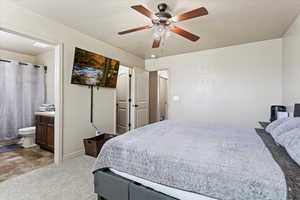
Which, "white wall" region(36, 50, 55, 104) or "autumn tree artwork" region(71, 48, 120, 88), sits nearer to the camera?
"autumn tree artwork" region(71, 48, 120, 88)

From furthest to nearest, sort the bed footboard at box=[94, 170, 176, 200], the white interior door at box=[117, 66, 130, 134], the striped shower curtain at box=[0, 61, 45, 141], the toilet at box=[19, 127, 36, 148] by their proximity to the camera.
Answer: the white interior door at box=[117, 66, 130, 134] < the striped shower curtain at box=[0, 61, 45, 141] < the toilet at box=[19, 127, 36, 148] < the bed footboard at box=[94, 170, 176, 200]

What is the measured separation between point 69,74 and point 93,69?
0.47 metres

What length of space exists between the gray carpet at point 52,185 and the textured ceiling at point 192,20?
245cm

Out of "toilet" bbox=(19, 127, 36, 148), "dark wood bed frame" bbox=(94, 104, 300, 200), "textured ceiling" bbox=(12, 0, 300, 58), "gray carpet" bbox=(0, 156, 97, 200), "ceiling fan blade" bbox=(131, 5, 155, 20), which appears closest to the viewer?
"dark wood bed frame" bbox=(94, 104, 300, 200)

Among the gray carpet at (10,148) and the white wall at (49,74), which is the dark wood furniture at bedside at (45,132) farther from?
the white wall at (49,74)

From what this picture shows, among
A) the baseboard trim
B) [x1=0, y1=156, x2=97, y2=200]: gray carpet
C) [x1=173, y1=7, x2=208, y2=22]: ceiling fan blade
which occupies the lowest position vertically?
[x1=0, y1=156, x2=97, y2=200]: gray carpet

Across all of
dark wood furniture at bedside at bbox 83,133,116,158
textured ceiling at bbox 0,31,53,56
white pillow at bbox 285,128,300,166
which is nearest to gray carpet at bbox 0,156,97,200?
dark wood furniture at bedside at bbox 83,133,116,158

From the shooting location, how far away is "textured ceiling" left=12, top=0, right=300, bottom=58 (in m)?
1.99

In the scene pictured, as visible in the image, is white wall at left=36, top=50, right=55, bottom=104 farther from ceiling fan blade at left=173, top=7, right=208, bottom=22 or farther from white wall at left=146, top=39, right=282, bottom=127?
ceiling fan blade at left=173, top=7, right=208, bottom=22

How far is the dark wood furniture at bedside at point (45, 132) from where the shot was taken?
9.77 feet

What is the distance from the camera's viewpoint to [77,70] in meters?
2.78

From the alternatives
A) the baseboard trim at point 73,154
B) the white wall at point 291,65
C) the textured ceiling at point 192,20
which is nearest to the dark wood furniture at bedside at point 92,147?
the baseboard trim at point 73,154

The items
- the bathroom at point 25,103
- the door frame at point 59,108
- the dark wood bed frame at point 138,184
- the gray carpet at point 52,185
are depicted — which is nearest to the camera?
the dark wood bed frame at point 138,184

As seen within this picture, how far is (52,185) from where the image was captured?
6.24ft
